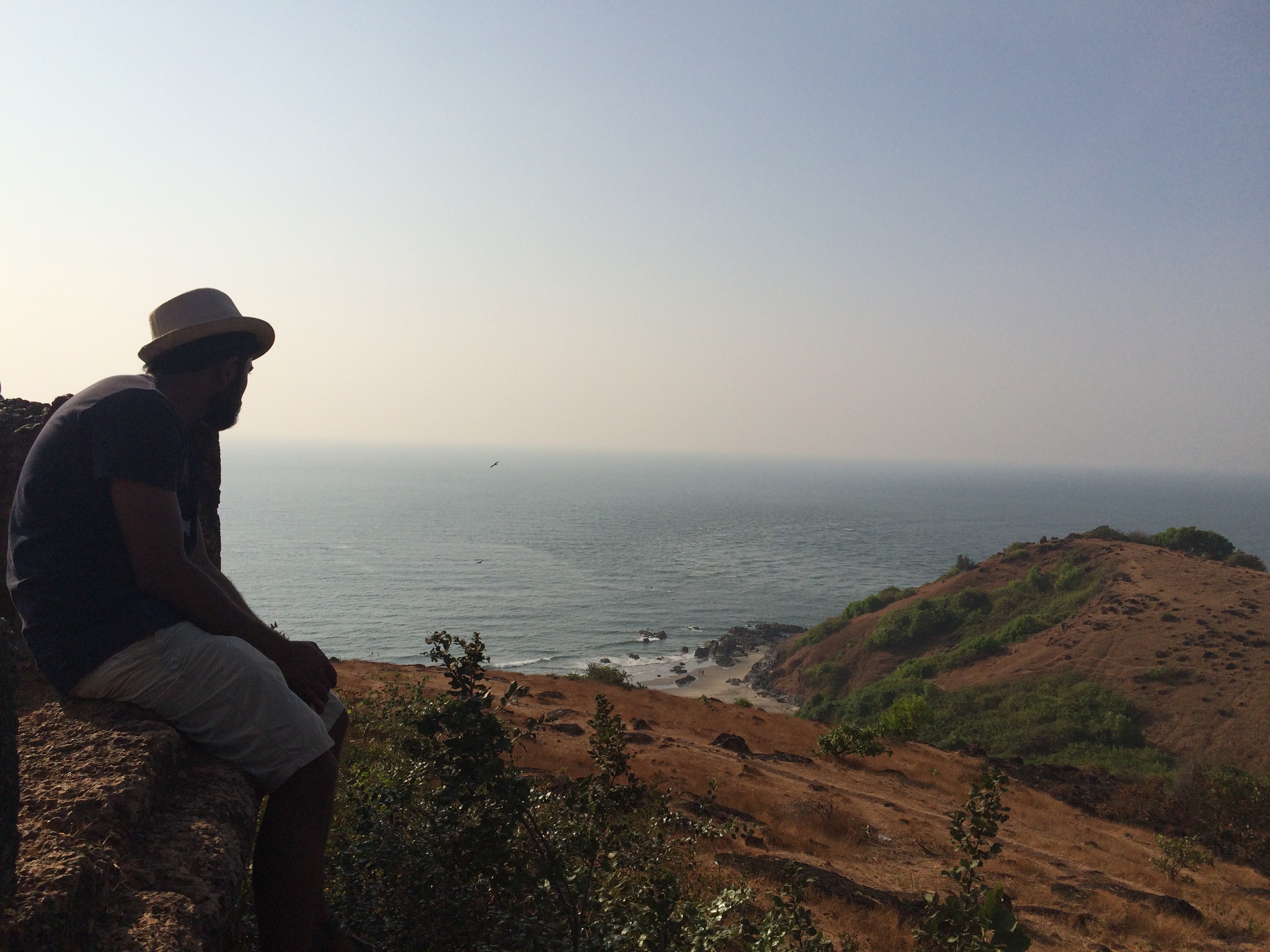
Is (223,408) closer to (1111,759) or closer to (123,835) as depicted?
(123,835)

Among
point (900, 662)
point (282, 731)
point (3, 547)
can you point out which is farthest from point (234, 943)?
point (900, 662)

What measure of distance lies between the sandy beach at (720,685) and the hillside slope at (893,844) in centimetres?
2777

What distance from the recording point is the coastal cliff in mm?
1864

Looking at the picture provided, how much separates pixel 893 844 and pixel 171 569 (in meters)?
13.1

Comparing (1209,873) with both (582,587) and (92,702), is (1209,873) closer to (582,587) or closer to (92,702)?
(92,702)

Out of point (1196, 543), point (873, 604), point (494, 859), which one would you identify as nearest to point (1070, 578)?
point (1196, 543)

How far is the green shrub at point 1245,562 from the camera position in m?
53.0

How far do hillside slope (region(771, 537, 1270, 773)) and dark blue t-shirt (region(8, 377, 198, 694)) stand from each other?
38637 mm

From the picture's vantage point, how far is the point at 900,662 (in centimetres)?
5128

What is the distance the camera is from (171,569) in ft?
8.56

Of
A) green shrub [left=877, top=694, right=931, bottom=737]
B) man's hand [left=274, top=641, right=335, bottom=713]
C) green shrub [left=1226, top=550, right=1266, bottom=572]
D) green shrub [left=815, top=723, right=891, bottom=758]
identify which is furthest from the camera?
green shrub [left=1226, top=550, right=1266, bottom=572]

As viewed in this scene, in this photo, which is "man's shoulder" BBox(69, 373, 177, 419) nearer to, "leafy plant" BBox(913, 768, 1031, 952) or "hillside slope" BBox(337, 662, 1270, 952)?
"leafy plant" BBox(913, 768, 1031, 952)

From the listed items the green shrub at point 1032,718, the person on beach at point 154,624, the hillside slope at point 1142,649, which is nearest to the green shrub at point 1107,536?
the hillside slope at point 1142,649

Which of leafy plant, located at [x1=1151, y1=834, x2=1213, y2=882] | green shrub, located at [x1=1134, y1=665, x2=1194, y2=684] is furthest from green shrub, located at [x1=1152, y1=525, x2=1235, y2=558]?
leafy plant, located at [x1=1151, y1=834, x2=1213, y2=882]
